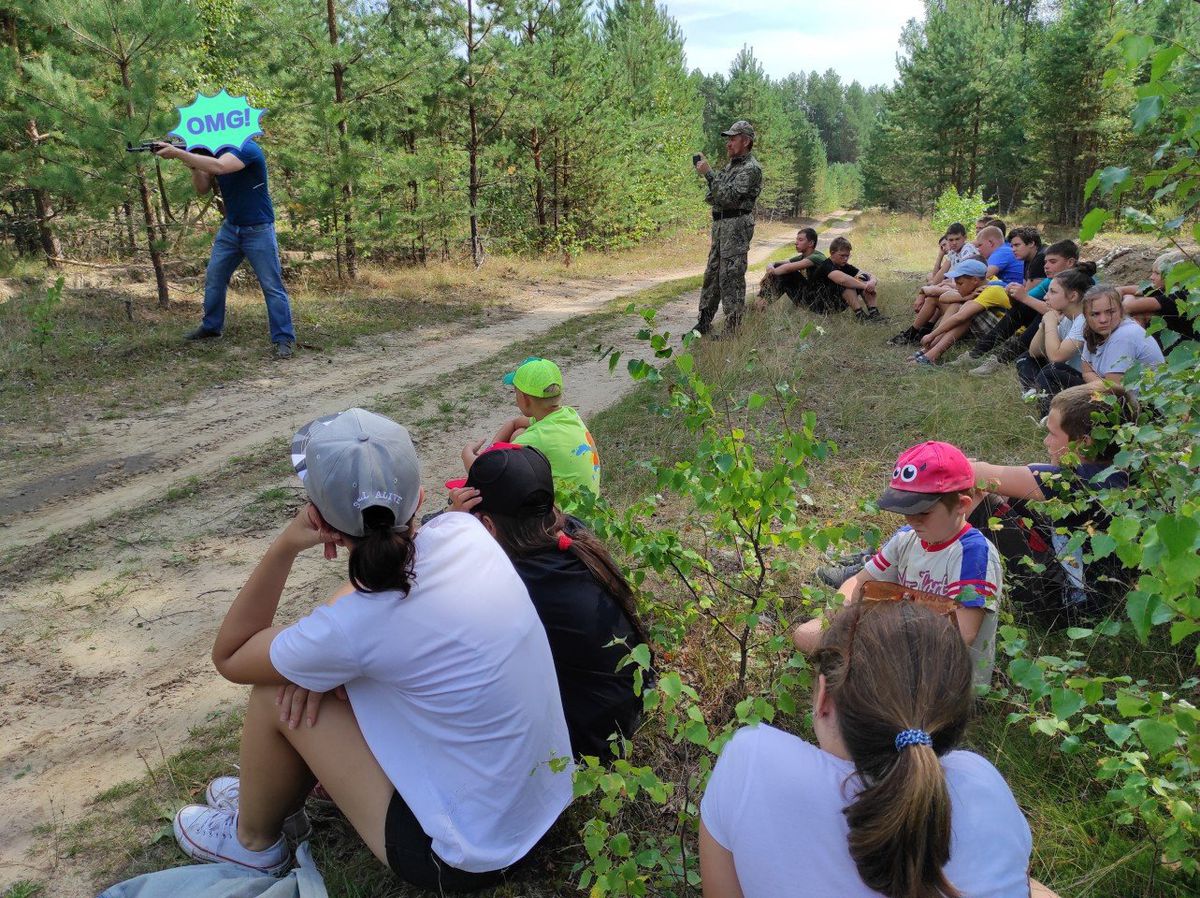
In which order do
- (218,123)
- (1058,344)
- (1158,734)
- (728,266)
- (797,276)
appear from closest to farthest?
(1158,734) < (1058,344) < (218,123) < (728,266) < (797,276)

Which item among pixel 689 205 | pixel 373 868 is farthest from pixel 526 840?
pixel 689 205

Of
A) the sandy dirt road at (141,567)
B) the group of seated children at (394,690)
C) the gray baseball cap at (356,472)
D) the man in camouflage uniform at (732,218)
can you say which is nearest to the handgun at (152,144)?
the sandy dirt road at (141,567)

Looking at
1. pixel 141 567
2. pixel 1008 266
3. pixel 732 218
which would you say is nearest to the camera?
pixel 141 567

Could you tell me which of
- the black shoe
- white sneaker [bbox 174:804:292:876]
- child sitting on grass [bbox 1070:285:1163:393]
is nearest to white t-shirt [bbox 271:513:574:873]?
white sneaker [bbox 174:804:292:876]

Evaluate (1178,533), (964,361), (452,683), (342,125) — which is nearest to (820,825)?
(1178,533)

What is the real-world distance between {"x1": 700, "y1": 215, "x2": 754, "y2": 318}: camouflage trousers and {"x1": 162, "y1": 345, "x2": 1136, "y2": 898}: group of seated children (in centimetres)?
519

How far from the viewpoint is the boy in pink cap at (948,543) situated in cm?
238

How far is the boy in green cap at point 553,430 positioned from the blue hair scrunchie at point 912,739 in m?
2.11

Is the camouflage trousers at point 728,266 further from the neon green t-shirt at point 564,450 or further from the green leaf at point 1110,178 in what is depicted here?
the green leaf at point 1110,178

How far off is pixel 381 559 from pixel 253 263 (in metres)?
6.39

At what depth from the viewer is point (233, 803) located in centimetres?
222

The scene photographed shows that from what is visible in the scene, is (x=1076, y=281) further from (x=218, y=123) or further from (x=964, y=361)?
(x=218, y=123)

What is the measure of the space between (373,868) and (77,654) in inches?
69.0

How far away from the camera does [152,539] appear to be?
12.8 ft
